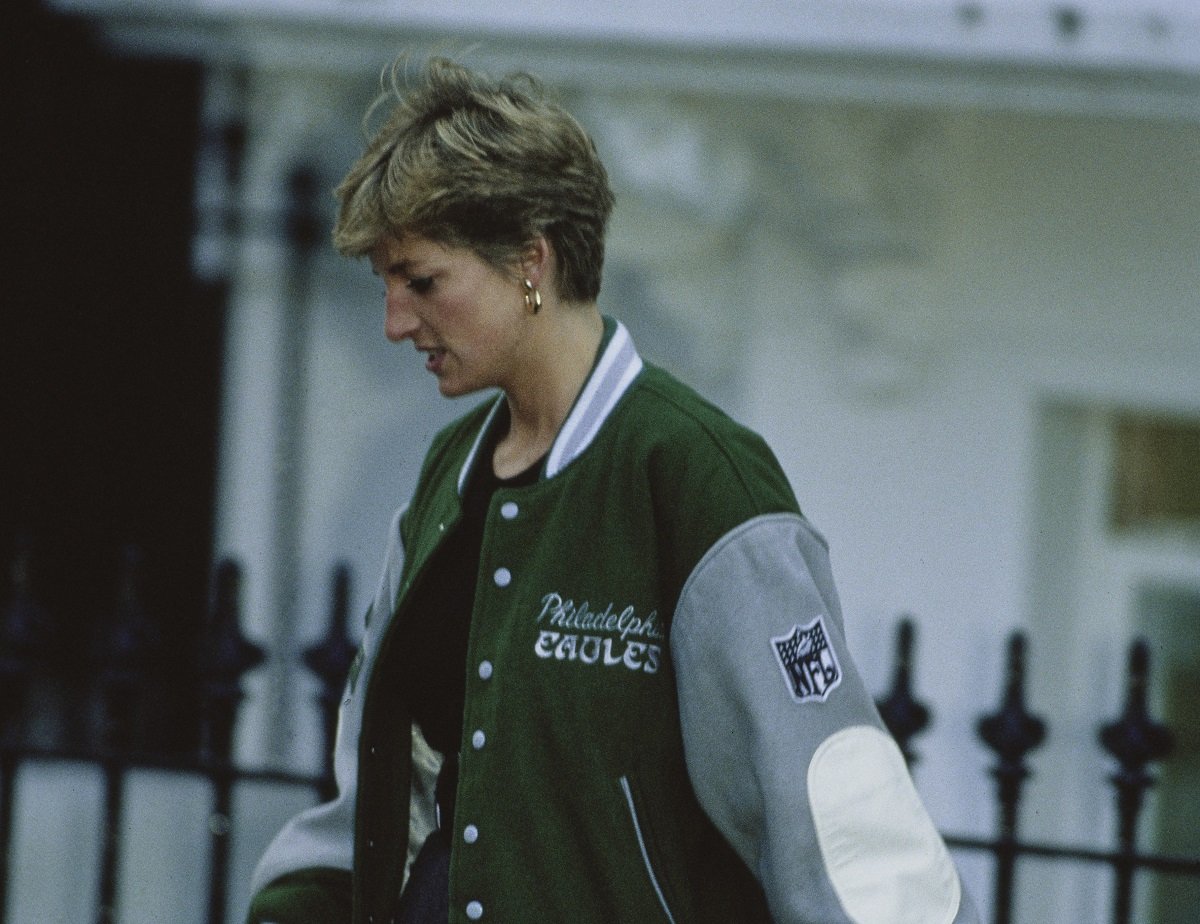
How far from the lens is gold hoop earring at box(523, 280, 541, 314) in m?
1.70

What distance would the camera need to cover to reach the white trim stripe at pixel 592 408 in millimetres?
1678

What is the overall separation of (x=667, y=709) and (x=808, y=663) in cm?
14

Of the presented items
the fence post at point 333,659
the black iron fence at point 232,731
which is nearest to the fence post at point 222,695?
the black iron fence at point 232,731

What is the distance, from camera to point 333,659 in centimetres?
278

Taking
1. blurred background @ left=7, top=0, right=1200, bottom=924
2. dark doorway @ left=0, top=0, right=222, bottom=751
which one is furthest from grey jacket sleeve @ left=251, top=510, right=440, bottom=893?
dark doorway @ left=0, top=0, right=222, bottom=751

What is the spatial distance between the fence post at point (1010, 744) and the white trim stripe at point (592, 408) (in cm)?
119

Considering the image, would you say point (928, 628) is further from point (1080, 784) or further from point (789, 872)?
point (789, 872)

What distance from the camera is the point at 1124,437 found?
5.01 metres

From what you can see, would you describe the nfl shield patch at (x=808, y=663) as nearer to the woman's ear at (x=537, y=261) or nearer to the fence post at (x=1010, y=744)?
the woman's ear at (x=537, y=261)

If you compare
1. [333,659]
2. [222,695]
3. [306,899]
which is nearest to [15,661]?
[222,695]

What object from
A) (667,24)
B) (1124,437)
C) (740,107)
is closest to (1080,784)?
(1124,437)

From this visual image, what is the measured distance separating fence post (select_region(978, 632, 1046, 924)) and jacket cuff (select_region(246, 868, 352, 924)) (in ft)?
3.67

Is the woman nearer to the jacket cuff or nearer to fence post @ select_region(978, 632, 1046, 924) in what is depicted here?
the jacket cuff

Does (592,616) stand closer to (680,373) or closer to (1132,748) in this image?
(1132,748)
